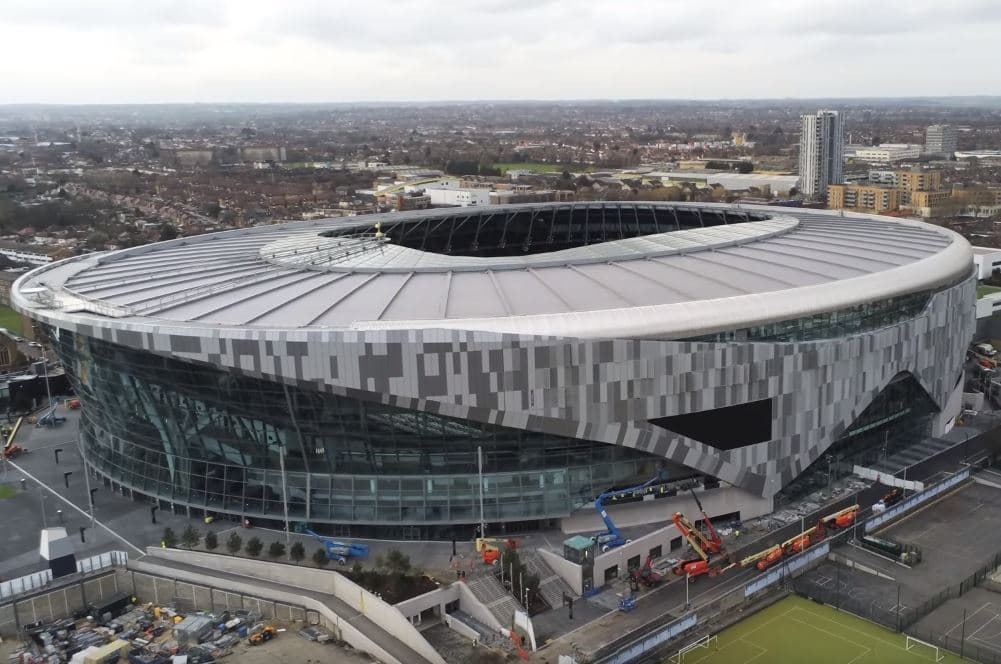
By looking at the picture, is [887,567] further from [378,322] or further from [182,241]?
[182,241]

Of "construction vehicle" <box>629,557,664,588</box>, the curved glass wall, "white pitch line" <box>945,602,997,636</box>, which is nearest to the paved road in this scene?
the curved glass wall

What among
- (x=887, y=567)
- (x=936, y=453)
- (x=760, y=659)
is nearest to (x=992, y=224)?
(x=936, y=453)

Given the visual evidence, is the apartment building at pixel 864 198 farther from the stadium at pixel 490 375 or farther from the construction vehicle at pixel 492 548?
the construction vehicle at pixel 492 548

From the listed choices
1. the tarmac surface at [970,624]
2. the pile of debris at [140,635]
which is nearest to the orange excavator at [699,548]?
the tarmac surface at [970,624]

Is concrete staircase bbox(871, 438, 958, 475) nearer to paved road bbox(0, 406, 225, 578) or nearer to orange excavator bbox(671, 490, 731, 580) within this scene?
orange excavator bbox(671, 490, 731, 580)

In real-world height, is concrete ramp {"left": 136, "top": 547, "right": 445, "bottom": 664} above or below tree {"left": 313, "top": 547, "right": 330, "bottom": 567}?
below

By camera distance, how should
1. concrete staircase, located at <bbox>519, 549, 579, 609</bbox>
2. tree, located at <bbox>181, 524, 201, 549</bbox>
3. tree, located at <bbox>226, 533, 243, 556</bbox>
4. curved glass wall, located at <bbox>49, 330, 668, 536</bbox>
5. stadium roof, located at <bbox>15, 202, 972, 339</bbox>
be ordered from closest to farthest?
1. concrete staircase, located at <bbox>519, 549, 579, 609</bbox>
2. tree, located at <bbox>226, 533, 243, 556</bbox>
3. curved glass wall, located at <bbox>49, 330, 668, 536</bbox>
4. stadium roof, located at <bbox>15, 202, 972, 339</bbox>
5. tree, located at <bbox>181, 524, 201, 549</bbox>
